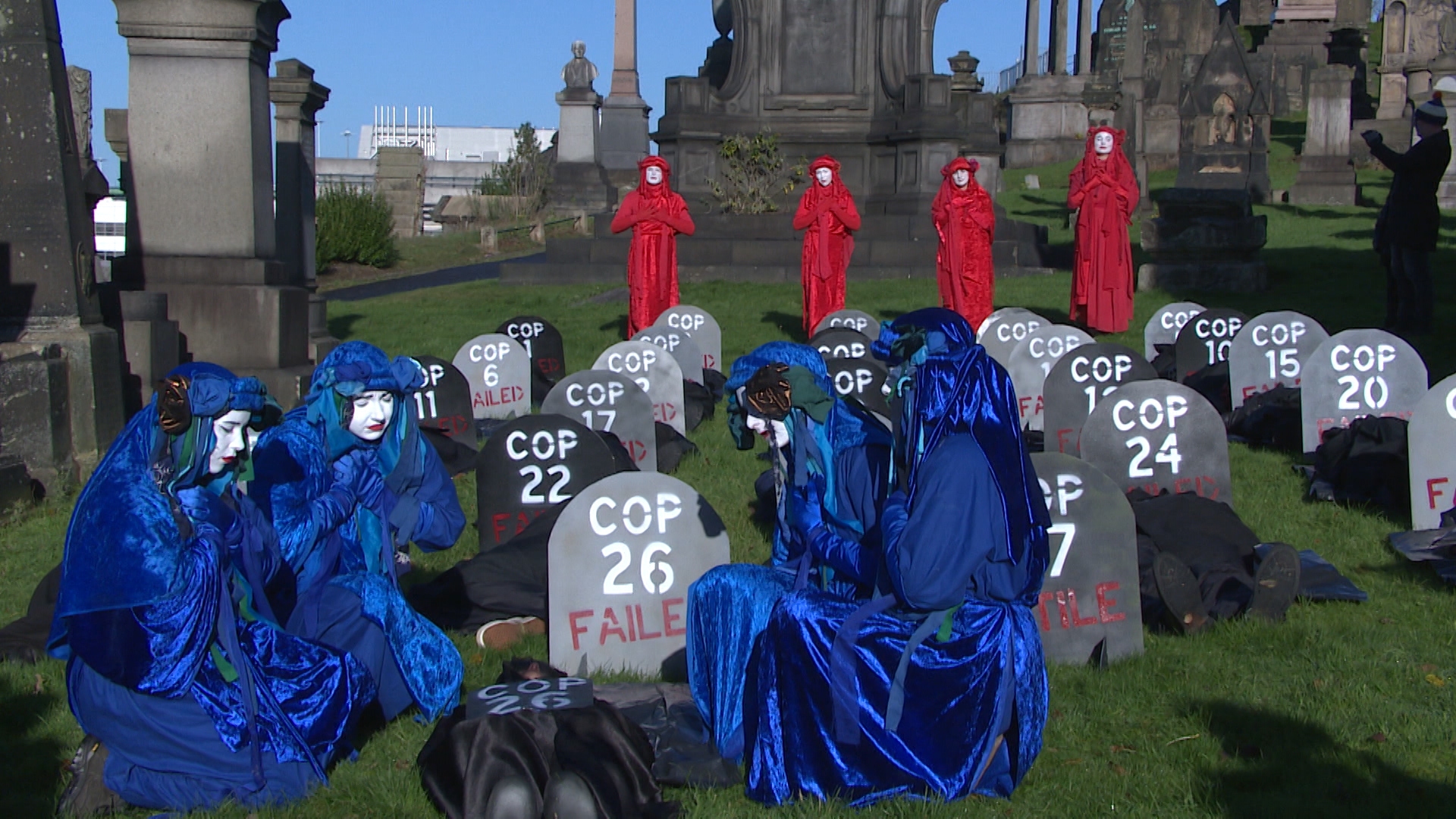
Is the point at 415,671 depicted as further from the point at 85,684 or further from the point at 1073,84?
the point at 1073,84

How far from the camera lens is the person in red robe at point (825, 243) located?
14.3 m

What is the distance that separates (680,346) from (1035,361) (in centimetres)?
286

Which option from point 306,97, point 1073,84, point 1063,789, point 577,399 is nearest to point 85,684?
point 1063,789

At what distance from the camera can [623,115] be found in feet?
116

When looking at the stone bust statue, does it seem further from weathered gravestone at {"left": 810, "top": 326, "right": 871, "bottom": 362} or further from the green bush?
weathered gravestone at {"left": 810, "top": 326, "right": 871, "bottom": 362}

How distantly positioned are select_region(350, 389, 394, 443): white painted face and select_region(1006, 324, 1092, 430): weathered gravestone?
6.20 meters

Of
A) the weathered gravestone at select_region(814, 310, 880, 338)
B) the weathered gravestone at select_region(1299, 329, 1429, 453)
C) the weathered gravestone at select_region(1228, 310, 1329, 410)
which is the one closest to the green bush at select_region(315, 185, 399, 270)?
the weathered gravestone at select_region(814, 310, 880, 338)

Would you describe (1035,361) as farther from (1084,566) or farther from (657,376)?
(1084,566)

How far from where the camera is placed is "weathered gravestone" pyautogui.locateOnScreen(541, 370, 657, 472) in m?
8.45

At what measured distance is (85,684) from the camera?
4105mm

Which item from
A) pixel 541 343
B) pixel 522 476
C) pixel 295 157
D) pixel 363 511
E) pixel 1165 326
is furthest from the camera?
pixel 295 157

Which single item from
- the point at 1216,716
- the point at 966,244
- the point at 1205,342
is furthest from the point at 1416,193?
the point at 1216,716

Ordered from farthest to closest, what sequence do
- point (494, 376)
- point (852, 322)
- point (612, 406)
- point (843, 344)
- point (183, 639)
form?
point (852, 322)
point (494, 376)
point (843, 344)
point (612, 406)
point (183, 639)

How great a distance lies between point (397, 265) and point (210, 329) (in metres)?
16.2
